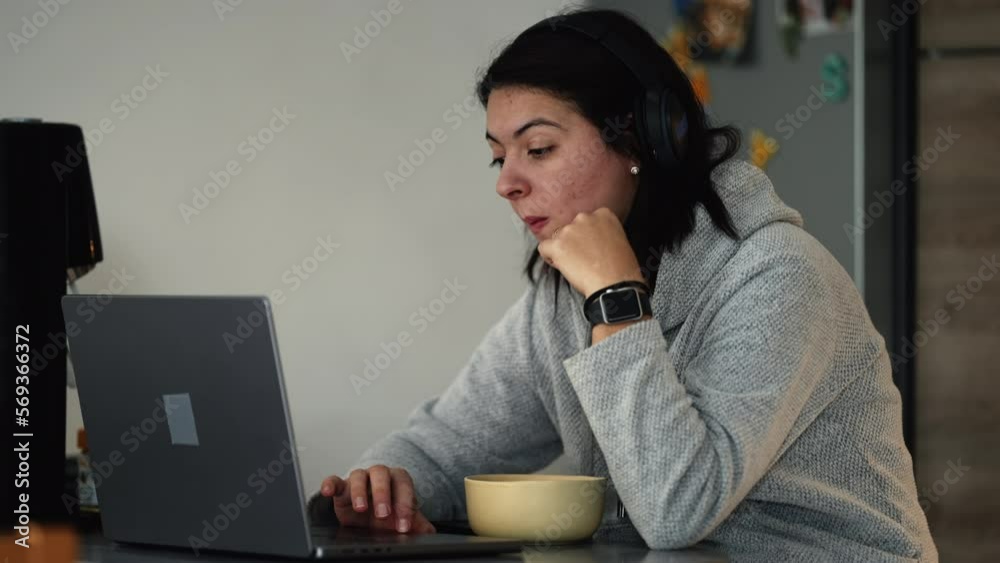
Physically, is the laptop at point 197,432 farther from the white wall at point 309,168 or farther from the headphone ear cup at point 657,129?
the white wall at point 309,168

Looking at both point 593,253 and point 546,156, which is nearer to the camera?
point 593,253

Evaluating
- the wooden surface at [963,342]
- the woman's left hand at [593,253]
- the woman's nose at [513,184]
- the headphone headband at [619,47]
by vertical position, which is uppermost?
the headphone headband at [619,47]

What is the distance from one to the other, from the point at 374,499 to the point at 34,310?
39cm

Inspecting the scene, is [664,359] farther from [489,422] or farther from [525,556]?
[489,422]

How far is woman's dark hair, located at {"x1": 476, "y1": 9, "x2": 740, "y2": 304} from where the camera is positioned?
1479mm

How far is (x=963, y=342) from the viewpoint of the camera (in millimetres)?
2691

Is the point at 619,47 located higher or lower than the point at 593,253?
higher

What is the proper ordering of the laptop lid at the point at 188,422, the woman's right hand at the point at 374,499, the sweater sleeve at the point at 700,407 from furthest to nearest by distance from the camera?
the woman's right hand at the point at 374,499 → the sweater sleeve at the point at 700,407 → the laptop lid at the point at 188,422

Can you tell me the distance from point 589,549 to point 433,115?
4.65 feet

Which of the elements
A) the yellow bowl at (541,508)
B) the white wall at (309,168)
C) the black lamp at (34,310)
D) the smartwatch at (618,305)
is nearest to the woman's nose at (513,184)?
the smartwatch at (618,305)

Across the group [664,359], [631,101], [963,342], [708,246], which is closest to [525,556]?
[664,359]

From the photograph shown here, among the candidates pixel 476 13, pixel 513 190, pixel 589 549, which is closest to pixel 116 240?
pixel 476 13

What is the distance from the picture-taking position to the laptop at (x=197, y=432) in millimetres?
1028

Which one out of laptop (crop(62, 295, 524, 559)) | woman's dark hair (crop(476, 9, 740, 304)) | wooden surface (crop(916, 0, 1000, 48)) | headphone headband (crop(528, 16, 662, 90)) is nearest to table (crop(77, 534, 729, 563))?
laptop (crop(62, 295, 524, 559))
